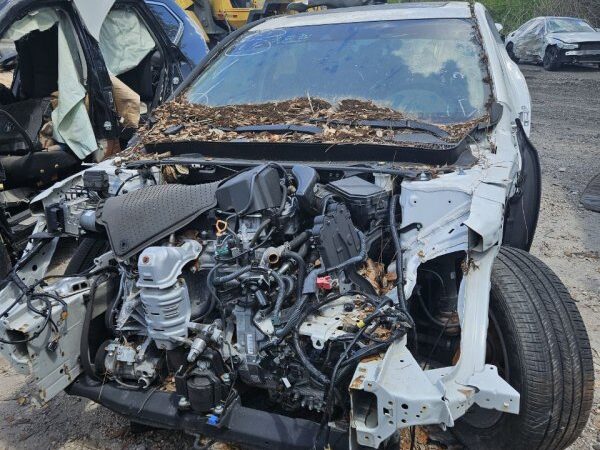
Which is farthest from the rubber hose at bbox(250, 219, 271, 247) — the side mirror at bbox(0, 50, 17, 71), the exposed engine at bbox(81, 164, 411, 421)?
the side mirror at bbox(0, 50, 17, 71)

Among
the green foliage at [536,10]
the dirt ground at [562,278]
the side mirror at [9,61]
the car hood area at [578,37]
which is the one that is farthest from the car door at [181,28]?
the green foliage at [536,10]

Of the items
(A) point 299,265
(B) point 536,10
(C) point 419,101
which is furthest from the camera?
(B) point 536,10

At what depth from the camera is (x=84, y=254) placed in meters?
3.11

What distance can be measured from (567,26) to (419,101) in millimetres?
14469

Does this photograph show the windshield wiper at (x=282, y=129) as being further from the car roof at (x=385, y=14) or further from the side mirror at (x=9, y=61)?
the side mirror at (x=9, y=61)

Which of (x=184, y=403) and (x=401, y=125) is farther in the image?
(x=401, y=125)

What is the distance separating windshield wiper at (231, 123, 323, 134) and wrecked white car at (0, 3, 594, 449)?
0.01 metres

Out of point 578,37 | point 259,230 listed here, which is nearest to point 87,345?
point 259,230

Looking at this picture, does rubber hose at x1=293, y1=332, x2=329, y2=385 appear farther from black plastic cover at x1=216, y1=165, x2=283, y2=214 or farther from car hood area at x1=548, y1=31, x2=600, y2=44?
car hood area at x1=548, y1=31, x2=600, y2=44

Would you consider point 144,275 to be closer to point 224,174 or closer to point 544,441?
point 224,174

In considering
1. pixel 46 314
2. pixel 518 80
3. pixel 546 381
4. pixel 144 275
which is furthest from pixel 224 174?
pixel 518 80

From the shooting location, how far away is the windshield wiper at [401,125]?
2881mm

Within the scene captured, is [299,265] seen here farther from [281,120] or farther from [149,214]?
[281,120]

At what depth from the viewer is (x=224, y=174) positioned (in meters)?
2.98
